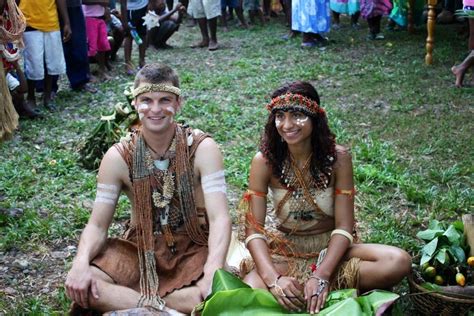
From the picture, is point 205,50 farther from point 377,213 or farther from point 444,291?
point 444,291

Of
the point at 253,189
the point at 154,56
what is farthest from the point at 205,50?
the point at 253,189

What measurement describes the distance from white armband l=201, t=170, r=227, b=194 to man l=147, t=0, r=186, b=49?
8.10 metres

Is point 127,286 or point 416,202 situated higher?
point 127,286

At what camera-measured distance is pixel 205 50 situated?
1070cm

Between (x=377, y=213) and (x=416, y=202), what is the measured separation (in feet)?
1.11

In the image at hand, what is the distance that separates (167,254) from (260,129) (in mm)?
3154

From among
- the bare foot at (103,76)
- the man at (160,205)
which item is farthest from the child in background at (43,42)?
the man at (160,205)

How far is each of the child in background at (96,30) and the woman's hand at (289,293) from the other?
20.2 ft

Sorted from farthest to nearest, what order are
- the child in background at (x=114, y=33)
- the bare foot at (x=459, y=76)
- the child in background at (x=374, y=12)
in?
the child in background at (x=374, y=12), the child in background at (x=114, y=33), the bare foot at (x=459, y=76)

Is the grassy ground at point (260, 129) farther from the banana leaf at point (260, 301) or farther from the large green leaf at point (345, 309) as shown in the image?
the large green leaf at point (345, 309)

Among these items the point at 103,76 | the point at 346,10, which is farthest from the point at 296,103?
the point at 346,10

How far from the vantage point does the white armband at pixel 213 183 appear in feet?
10.2

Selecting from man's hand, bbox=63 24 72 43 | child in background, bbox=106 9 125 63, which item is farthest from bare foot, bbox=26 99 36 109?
child in background, bbox=106 9 125 63

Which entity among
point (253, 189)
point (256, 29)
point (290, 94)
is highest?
point (290, 94)
